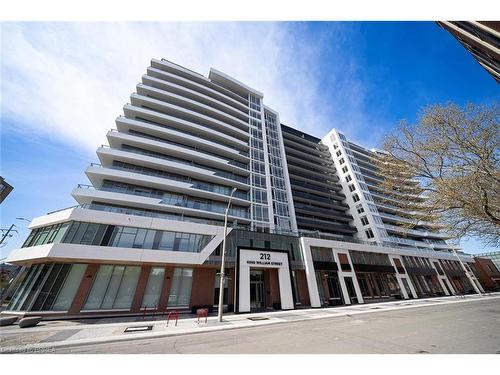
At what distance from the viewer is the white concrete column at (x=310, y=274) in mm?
23734

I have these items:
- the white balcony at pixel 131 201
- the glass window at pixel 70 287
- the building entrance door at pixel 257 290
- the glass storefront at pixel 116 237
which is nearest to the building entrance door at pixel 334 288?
the building entrance door at pixel 257 290

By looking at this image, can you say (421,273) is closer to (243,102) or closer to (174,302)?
(174,302)

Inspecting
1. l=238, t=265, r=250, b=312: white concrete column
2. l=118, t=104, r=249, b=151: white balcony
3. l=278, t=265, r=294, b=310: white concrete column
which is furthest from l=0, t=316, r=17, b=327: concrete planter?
l=118, t=104, r=249, b=151: white balcony

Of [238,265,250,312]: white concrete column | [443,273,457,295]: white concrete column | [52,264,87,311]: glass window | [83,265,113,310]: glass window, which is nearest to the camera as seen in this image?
[52,264,87,311]: glass window

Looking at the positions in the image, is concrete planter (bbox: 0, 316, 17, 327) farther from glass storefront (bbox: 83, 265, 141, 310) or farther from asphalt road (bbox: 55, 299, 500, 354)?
asphalt road (bbox: 55, 299, 500, 354)

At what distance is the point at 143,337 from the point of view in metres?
10.0

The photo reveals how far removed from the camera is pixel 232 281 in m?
23.0

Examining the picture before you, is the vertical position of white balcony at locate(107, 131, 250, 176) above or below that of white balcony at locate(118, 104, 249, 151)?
below

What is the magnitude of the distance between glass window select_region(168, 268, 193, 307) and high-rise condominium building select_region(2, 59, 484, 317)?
10cm

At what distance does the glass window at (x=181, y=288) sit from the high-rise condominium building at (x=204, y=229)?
0.10 m

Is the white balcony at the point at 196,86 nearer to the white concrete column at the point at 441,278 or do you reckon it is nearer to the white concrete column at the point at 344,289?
the white concrete column at the point at 344,289

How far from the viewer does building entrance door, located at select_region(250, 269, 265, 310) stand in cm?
2310

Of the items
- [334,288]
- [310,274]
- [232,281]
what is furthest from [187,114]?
[334,288]

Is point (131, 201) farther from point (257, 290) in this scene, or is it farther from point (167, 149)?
point (257, 290)
